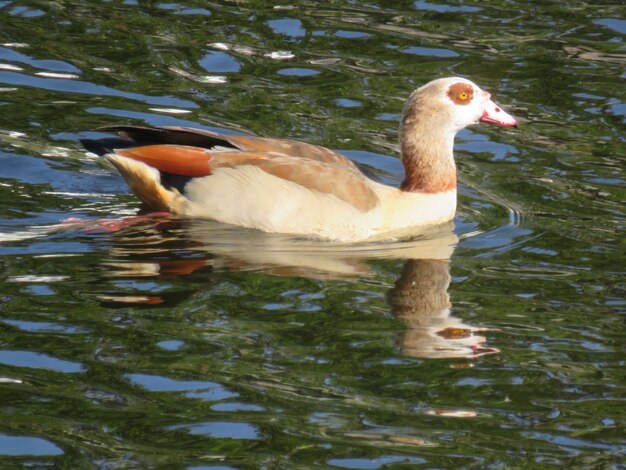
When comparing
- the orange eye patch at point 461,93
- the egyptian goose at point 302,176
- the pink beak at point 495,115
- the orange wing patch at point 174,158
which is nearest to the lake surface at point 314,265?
the egyptian goose at point 302,176

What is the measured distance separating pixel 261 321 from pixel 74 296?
1253mm

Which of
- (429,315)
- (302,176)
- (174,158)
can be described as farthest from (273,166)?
(429,315)

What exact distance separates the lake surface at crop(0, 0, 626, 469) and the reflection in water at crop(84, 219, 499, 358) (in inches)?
1.1

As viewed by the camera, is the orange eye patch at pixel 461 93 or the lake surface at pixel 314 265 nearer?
the lake surface at pixel 314 265

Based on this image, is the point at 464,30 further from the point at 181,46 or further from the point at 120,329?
the point at 120,329

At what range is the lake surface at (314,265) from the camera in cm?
675

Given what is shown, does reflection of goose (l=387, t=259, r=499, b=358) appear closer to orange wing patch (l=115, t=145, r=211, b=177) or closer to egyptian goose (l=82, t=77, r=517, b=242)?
egyptian goose (l=82, t=77, r=517, b=242)

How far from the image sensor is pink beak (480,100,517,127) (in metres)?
11.1

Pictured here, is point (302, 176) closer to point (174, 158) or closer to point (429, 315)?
point (174, 158)

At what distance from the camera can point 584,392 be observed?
7.33 m

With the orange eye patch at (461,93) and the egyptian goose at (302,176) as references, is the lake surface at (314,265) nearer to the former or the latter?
the egyptian goose at (302,176)

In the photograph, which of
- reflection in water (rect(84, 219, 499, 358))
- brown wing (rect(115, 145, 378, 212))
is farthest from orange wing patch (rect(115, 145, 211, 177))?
reflection in water (rect(84, 219, 499, 358))

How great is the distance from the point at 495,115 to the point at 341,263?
2.23m

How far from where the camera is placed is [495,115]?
11.1 metres
